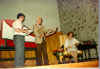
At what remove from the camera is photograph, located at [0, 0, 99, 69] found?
5.18 meters

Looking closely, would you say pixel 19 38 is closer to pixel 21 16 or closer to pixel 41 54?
pixel 21 16

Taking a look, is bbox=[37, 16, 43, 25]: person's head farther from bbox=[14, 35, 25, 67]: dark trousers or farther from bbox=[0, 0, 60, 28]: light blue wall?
bbox=[14, 35, 25, 67]: dark trousers

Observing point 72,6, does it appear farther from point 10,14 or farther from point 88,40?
point 10,14

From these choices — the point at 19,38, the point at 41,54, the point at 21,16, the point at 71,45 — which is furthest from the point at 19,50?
the point at 71,45

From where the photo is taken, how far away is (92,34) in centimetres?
540

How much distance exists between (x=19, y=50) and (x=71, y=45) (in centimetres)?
158

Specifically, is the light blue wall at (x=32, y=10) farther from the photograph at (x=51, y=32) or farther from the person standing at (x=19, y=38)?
the person standing at (x=19, y=38)

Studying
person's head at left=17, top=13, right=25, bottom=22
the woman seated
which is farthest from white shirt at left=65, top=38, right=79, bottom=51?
person's head at left=17, top=13, right=25, bottom=22

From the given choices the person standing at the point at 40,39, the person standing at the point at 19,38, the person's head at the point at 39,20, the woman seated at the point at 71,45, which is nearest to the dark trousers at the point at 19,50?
the person standing at the point at 19,38

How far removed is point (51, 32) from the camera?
17.6ft

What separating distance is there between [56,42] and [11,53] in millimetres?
1380

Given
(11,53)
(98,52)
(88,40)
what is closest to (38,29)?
(11,53)

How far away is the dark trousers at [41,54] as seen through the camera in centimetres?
524

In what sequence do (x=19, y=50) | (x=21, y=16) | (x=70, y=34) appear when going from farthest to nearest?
(x=70, y=34) < (x=21, y=16) < (x=19, y=50)
